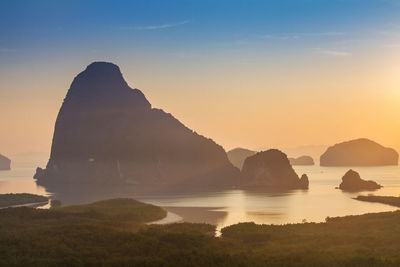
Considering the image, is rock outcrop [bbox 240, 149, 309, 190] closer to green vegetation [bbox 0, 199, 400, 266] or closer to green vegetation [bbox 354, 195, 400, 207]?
green vegetation [bbox 354, 195, 400, 207]

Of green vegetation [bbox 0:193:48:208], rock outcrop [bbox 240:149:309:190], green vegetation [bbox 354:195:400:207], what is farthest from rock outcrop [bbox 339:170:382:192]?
green vegetation [bbox 0:193:48:208]

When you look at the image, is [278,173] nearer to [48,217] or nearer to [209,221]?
[209,221]

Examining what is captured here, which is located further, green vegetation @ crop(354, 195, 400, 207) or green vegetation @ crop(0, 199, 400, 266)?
green vegetation @ crop(354, 195, 400, 207)

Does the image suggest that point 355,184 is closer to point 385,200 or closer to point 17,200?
point 385,200

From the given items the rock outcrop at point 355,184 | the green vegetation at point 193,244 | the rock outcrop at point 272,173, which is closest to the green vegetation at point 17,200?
the green vegetation at point 193,244

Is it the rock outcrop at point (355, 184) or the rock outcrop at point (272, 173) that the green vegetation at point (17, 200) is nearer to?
the rock outcrop at point (272, 173)

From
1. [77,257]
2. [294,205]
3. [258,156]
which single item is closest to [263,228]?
[77,257]
